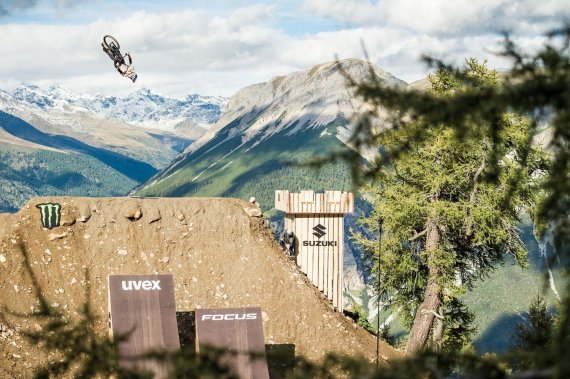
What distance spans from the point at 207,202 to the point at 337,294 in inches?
253

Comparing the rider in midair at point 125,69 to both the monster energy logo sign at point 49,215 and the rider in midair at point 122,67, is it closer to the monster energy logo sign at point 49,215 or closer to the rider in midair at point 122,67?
the rider in midair at point 122,67

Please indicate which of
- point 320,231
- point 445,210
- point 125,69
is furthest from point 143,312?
point 125,69

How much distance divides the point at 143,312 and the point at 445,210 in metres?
14.3

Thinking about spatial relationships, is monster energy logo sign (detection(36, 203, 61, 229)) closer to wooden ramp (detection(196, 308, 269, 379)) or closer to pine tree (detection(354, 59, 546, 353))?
wooden ramp (detection(196, 308, 269, 379))

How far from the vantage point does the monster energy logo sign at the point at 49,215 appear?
29.0 meters

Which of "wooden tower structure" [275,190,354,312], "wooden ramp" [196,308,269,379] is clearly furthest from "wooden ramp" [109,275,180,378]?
"wooden tower structure" [275,190,354,312]

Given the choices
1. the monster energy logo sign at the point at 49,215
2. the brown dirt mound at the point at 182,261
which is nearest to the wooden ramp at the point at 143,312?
the brown dirt mound at the point at 182,261

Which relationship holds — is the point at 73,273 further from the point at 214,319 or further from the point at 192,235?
the point at 214,319

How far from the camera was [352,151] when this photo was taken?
8461 millimetres

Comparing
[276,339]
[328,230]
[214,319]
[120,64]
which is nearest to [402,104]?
[214,319]

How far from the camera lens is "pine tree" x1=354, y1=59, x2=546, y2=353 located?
103 feet

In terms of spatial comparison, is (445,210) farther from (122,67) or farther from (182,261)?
(122,67)

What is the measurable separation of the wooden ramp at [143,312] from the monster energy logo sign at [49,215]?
295 inches

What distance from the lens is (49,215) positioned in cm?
2908
